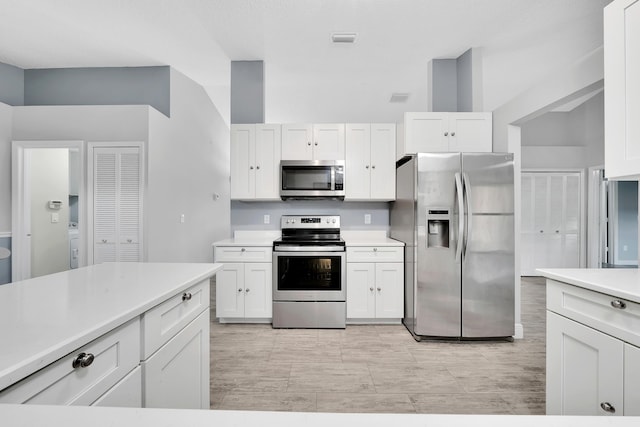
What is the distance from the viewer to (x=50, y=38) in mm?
3457

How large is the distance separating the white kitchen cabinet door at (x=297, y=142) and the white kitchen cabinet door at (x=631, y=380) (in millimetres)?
2830

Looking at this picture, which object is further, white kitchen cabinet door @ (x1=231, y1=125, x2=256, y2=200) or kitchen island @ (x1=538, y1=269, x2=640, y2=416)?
white kitchen cabinet door @ (x1=231, y1=125, x2=256, y2=200)

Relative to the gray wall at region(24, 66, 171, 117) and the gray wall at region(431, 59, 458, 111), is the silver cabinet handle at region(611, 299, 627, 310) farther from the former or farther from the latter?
the gray wall at region(24, 66, 171, 117)

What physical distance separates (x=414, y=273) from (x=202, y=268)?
203cm

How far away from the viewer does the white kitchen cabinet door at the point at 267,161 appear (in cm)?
340

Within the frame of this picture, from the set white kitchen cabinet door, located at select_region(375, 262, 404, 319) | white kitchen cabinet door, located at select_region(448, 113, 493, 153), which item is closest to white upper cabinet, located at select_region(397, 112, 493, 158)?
white kitchen cabinet door, located at select_region(448, 113, 493, 153)

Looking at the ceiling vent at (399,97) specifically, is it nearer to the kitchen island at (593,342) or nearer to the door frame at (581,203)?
the door frame at (581,203)

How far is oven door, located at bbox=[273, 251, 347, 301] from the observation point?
124 inches

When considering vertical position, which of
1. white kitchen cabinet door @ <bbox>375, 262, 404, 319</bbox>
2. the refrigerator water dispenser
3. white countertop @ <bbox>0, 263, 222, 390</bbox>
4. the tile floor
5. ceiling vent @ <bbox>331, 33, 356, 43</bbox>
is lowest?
the tile floor

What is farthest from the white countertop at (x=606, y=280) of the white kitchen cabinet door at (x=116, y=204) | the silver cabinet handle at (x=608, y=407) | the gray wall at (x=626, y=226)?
the gray wall at (x=626, y=226)

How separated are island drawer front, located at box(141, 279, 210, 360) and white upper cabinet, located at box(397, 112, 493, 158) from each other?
2.45 metres

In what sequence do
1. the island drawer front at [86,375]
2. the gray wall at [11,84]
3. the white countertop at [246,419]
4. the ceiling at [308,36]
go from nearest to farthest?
the white countertop at [246,419] → the island drawer front at [86,375] → the ceiling at [308,36] → the gray wall at [11,84]

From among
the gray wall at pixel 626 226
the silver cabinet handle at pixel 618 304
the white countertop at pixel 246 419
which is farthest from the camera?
the gray wall at pixel 626 226

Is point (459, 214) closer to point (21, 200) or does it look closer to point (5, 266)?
point (21, 200)
